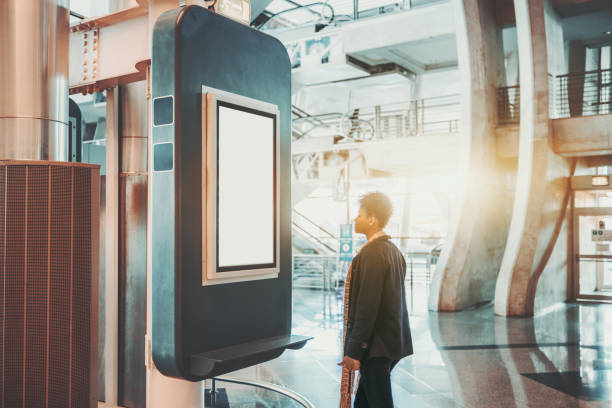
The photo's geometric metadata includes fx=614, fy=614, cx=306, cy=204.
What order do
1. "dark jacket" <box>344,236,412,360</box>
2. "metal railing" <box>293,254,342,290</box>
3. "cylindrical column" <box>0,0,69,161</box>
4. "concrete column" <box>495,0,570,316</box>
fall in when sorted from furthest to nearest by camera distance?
"metal railing" <box>293,254,342,290</box>, "concrete column" <box>495,0,570,316</box>, "cylindrical column" <box>0,0,69,161</box>, "dark jacket" <box>344,236,412,360</box>

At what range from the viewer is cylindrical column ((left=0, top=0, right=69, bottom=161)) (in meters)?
4.69

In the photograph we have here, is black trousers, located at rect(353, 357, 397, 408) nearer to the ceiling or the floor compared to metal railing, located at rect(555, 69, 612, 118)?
nearer to the floor

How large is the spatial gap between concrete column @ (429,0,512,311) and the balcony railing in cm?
67

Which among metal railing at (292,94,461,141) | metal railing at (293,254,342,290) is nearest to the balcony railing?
metal railing at (292,94,461,141)

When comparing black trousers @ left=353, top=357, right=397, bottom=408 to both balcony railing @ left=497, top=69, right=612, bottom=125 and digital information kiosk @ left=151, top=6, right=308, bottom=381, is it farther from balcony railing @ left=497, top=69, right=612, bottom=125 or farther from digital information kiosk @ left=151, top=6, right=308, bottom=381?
balcony railing @ left=497, top=69, right=612, bottom=125

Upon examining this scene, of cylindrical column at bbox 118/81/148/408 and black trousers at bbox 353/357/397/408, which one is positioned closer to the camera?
black trousers at bbox 353/357/397/408

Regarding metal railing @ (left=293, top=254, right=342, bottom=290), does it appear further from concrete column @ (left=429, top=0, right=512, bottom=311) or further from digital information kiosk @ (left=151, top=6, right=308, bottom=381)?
digital information kiosk @ (left=151, top=6, right=308, bottom=381)

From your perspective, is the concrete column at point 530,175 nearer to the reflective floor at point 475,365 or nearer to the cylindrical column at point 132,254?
the reflective floor at point 475,365

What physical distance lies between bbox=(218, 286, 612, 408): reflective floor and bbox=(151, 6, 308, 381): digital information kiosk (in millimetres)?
1786

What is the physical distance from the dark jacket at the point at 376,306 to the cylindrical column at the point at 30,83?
271 centimetres

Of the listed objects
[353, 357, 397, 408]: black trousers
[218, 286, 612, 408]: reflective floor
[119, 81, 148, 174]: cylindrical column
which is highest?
[119, 81, 148, 174]: cylindrical column

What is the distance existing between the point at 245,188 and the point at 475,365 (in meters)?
4.72

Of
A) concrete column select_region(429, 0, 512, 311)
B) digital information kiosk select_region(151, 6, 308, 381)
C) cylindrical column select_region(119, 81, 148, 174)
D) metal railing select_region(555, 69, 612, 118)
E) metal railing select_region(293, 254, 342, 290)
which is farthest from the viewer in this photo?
metal railing select_region(293, 254, 342, 290)

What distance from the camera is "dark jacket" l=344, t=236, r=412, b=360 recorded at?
3582 mm
